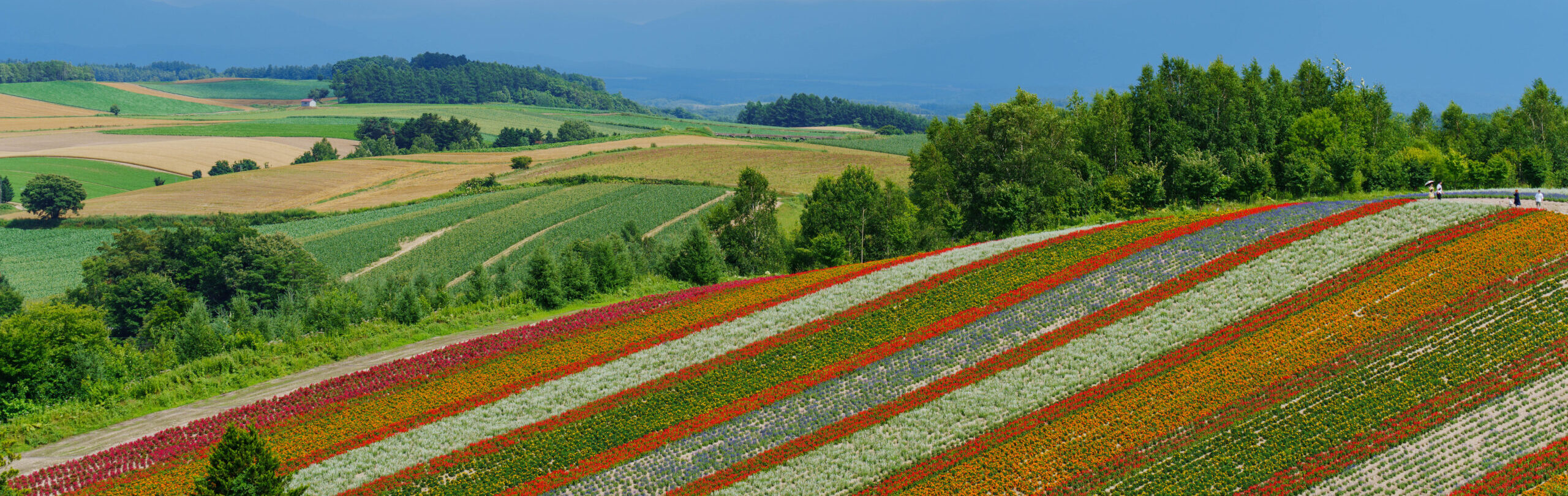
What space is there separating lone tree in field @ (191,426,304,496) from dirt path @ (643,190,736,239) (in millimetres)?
49222

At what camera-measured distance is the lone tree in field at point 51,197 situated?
82188mm

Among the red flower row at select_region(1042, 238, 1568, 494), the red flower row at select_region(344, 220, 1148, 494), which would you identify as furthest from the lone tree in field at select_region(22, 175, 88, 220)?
the red flower row at select_region(1042, 238, 1568, 494)

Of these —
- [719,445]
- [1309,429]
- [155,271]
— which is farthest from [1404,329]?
[155,271]

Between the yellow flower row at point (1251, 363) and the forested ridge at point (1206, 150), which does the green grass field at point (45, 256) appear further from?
the yellow flower row at point (1251, 363)

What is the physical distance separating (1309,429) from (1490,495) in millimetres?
3927

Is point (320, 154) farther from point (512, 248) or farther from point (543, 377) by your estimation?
point (543, 377)

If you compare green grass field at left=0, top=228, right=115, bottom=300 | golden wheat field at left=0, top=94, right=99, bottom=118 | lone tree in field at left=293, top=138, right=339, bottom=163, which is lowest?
green grass field at left=0, top=228, right=115, bottom=300

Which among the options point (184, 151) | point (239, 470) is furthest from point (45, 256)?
point (239, 470)

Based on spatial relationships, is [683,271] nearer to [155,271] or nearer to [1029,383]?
[1029,383]

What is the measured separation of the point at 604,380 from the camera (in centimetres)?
3178

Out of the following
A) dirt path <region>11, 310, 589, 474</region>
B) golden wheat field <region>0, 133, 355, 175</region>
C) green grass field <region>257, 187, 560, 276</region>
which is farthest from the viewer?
golden wheat field <region>0, 133, 355, 175</region>

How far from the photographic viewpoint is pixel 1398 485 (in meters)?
21.2

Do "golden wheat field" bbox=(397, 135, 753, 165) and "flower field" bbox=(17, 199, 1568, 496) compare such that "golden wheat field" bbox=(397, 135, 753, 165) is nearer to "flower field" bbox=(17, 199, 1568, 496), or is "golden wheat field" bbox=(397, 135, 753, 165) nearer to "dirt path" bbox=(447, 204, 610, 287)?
"dirt path" bbox=(447, 204, 610, 287)

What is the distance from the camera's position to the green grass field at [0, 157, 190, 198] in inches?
3878
